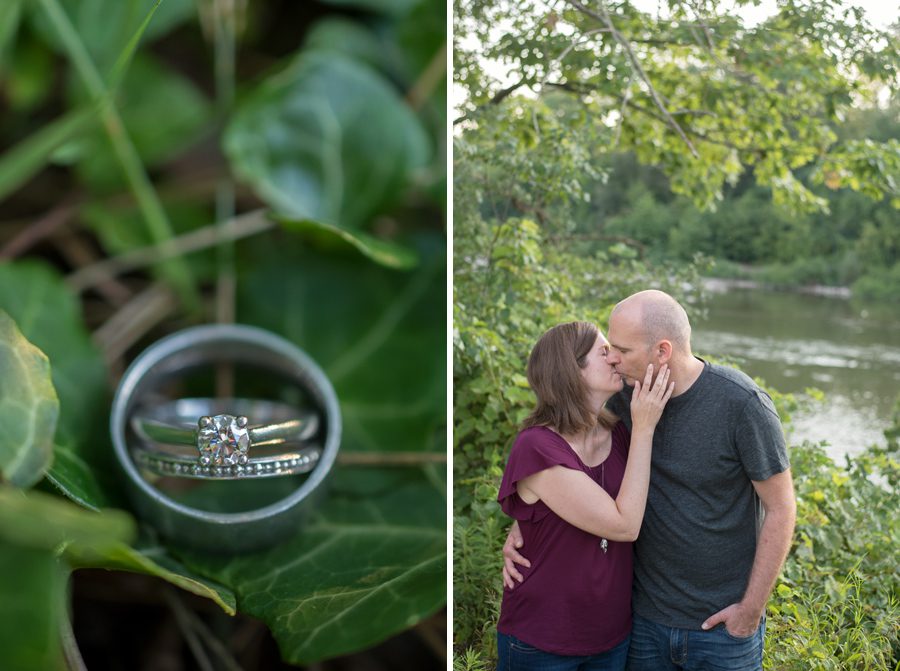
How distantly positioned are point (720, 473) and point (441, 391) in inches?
14.1

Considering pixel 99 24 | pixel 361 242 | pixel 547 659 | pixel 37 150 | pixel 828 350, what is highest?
pixel 99 24

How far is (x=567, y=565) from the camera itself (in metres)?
0.93

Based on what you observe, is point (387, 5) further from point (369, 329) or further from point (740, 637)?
point (740, 637)

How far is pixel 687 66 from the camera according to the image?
101 centimetres

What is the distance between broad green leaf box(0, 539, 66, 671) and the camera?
0.58 m

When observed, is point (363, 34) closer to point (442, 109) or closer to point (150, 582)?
point (442, 109)

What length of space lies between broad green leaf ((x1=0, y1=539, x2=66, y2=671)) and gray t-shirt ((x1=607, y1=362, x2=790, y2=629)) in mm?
553

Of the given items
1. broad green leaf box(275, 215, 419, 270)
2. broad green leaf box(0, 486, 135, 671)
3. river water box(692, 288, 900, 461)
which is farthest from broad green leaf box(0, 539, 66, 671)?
river water box(692, 288, 900, 461)

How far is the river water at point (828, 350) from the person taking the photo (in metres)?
0.96

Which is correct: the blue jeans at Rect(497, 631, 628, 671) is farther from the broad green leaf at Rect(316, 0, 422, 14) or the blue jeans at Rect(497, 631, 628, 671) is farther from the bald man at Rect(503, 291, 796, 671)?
the broad green leaf at Rect(316, 0, 422, 14)

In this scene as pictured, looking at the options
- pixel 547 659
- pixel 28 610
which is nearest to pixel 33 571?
pixel 28 610

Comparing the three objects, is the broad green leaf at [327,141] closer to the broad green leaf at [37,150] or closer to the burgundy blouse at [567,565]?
the broad green leaf at [37,150]

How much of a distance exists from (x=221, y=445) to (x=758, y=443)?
0.53 m

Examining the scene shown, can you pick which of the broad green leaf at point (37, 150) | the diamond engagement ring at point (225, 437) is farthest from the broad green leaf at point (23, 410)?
the broad green leaf at point (37, 150)
